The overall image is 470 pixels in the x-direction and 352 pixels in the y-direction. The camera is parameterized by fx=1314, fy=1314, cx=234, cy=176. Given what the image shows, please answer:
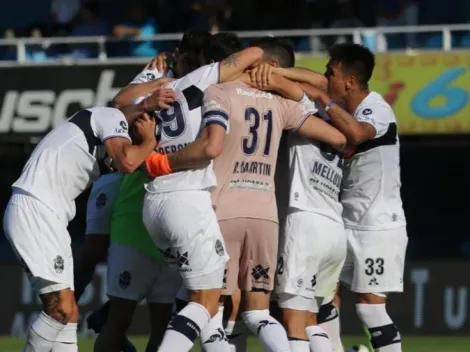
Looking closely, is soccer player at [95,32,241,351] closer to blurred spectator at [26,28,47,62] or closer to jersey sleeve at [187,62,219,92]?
jersey sleeve at [187,62,219,92]

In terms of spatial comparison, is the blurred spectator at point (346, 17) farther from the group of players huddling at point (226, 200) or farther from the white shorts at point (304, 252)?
the white shorts at point (304, 252)

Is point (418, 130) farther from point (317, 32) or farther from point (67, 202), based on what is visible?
point (67, 202)

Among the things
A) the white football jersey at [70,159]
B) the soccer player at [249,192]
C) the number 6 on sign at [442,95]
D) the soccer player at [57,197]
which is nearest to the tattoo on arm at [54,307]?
the soccer player at [57,197]

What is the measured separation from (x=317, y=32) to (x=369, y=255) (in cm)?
660

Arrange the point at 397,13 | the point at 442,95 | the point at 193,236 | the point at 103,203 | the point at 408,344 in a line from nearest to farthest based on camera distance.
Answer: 1. the point at 193,236
2. the point at 103,203
3. the point at 408,344
4. the point at 442,95
5. the point at 397,13

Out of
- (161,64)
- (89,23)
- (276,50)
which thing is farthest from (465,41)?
(276,50)

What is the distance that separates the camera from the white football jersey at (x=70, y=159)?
27.5 ft

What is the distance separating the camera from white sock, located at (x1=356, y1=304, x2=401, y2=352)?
9555mm

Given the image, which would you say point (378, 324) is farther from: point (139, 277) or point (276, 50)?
point (276, 50)

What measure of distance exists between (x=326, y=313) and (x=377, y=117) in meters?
1.50

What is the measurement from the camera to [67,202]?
848 centimetres

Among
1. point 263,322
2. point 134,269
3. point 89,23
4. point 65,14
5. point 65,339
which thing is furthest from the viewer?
point 65,14

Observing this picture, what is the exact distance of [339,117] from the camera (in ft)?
29.3

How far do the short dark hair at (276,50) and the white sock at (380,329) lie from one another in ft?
6.31
